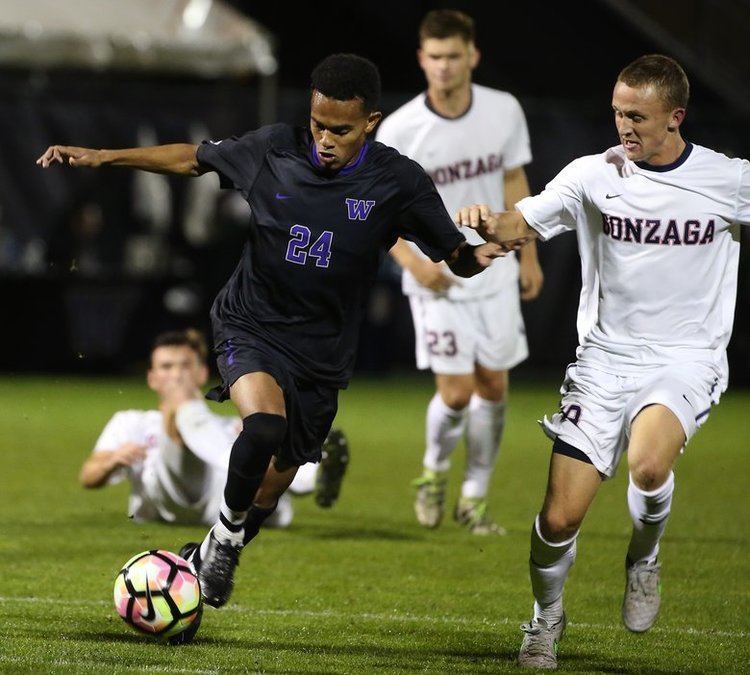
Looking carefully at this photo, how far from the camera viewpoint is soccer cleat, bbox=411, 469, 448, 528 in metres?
9.05

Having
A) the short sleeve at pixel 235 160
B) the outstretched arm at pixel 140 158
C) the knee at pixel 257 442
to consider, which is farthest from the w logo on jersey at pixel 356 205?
the knee at pixel 257 442

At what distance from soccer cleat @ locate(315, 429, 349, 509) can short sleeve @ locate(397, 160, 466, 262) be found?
2.49 m

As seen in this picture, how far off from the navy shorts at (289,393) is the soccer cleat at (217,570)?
→ 48cm

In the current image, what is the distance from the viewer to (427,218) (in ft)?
20.2

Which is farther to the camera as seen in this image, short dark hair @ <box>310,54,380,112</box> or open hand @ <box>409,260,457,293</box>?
open hand @ <box>409,260,457,293</box>

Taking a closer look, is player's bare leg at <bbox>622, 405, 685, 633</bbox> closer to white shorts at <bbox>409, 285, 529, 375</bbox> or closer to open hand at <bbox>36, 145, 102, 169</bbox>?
open hand at <bbox>36, 145, 102, 169</bbox>

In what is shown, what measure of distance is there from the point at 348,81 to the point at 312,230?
60 centimetres

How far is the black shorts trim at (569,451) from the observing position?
5.68 m

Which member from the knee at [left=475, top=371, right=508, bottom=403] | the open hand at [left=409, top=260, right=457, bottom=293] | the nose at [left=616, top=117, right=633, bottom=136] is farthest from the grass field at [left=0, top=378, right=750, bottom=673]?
the nose at [left=616, top=117, right=633, bottom=136]

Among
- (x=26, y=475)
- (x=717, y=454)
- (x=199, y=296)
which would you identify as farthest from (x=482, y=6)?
(x=26, y=475)

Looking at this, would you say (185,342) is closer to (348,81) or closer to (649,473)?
(348,81)

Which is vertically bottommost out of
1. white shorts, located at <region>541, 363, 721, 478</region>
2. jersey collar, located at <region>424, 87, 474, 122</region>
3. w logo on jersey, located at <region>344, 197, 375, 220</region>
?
jersey collar, located at <region>424, 87, 474, 122</region>

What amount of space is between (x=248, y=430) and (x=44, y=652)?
3.56 ft

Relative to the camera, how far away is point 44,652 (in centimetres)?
548
